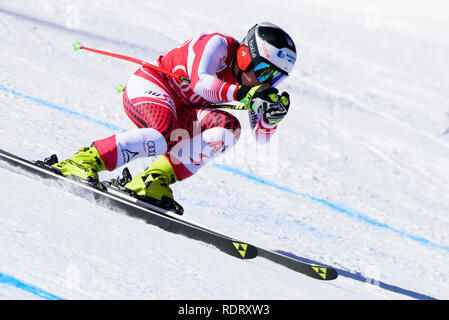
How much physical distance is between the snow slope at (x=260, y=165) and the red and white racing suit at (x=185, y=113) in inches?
17.1

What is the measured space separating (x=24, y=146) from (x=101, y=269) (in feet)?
7.16

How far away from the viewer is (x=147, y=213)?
150 inches

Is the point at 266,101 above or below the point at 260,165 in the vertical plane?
below

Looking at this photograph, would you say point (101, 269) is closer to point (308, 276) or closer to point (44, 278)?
point (44, 278)

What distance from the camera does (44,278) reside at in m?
2.78

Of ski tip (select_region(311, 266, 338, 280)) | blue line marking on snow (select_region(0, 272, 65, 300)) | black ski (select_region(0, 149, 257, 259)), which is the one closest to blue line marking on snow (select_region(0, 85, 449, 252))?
ski tip (select_region(311, 266, 338, 280))

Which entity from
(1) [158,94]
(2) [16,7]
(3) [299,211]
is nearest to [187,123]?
(1) [158,94]

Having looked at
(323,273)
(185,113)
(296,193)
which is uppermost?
(296,193)

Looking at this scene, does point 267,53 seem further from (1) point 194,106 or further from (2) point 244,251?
(2) point 244,251

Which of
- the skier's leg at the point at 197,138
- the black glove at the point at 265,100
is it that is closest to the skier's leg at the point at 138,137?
the skier's leg at the point at 197,138

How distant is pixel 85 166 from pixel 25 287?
1291 mm

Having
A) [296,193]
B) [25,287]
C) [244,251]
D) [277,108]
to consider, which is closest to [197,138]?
[277,108]

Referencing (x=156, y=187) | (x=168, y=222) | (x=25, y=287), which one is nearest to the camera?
(x=25, y=287)

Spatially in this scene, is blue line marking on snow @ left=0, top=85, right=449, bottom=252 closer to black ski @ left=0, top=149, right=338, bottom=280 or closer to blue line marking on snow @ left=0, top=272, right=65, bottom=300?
black ski @ left=0, top=149, right=338, bottom=280
